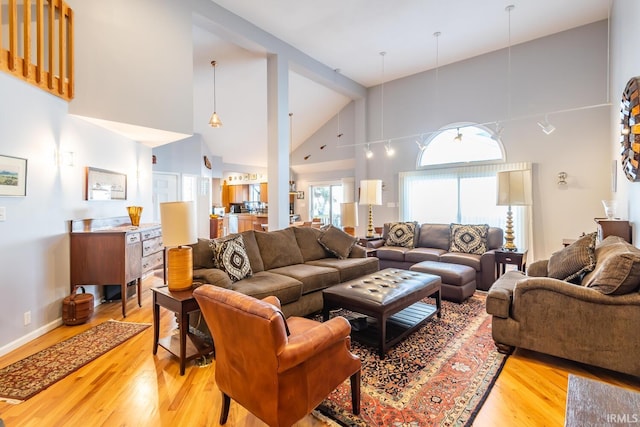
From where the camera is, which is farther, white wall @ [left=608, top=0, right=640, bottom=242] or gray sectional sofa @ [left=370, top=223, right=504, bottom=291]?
gray sectional sofa @ [left=370, top=223, right=504, bottom=291]

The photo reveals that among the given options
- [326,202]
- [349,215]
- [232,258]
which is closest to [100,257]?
[232,258]

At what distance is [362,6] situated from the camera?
174 inches

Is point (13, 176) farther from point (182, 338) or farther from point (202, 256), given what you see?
point (182, 338)

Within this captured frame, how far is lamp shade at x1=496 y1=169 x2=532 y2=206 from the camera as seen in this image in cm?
425

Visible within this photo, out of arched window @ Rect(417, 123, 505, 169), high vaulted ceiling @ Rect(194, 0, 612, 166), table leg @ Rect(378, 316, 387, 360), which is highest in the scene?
high vaulted ceiling @ Rect(194, 0, 612, 166)

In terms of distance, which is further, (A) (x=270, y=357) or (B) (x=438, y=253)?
(B) (x=438, y=253)

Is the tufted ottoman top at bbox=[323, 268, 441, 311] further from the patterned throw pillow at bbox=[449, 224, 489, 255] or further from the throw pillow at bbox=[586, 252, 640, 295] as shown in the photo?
the patterned throw pillow at bbox=[449, 224, 489, 255]

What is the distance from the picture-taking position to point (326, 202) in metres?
9.70

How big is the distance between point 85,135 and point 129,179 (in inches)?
45.5

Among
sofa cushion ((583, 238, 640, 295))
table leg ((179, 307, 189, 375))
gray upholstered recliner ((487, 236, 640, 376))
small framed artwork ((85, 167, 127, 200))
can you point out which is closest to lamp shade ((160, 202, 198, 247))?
table leg ((179, 307, 189, 375))

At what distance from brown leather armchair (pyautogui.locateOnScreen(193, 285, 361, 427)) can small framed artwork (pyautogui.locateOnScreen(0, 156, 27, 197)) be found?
7.81 feet

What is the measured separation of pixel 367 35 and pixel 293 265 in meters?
4.08

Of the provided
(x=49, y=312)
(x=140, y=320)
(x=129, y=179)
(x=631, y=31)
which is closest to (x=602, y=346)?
(x=631, y=31)

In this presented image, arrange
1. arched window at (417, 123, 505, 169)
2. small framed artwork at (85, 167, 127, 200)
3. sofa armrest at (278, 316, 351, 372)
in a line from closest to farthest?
sofa armrest at (278, 316, 351, 372) → small framed artwork at (85, 167, 127, 200) → arched window at (417, 123, 505, 169)
